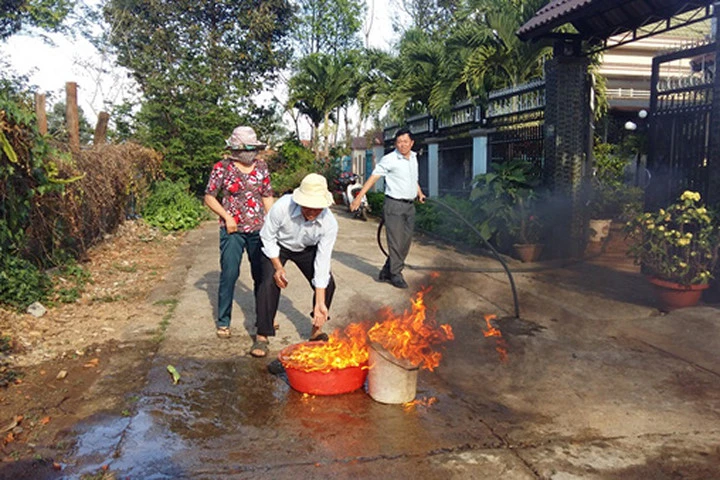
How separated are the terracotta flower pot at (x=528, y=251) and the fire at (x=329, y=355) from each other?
5.68 meters

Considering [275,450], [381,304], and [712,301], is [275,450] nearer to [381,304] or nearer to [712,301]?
[381,304]

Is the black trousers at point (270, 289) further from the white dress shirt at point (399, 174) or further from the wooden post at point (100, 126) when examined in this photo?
the wooden post at point (100, 126)

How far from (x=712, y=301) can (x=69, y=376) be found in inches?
253

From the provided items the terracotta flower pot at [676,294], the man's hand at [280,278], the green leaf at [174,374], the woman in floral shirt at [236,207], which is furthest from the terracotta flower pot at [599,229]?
the green leaf at [174,374]

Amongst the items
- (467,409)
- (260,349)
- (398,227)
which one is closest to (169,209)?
(398,227)

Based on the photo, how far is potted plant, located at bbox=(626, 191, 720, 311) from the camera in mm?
6309

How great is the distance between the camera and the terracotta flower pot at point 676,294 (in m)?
6.39

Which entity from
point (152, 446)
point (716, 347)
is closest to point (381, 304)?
point (716, 347)

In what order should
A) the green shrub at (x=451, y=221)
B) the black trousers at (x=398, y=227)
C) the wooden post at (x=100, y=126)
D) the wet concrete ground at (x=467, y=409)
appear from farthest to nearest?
the wooden post at (x=100, y=126) < the green shrub at (x=451, y=221) < the black trousers at (x=398, y=227) < the wet concrete ground at (x=467, y=409)

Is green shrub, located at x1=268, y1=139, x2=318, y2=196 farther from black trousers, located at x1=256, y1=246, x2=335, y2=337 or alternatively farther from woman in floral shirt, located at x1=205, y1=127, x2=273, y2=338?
black trousers, located at x1=256, y1=246, x2=335, y2=337

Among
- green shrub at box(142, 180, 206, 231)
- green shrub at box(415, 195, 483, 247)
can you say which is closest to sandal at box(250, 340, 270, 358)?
green shrub at box(415, 195, 483, 247)

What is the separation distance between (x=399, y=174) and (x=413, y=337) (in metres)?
3.14

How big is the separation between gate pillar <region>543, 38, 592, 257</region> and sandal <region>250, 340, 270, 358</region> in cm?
601

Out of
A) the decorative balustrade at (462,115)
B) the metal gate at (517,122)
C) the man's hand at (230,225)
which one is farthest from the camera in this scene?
the decorative balustrade at (462,115)
